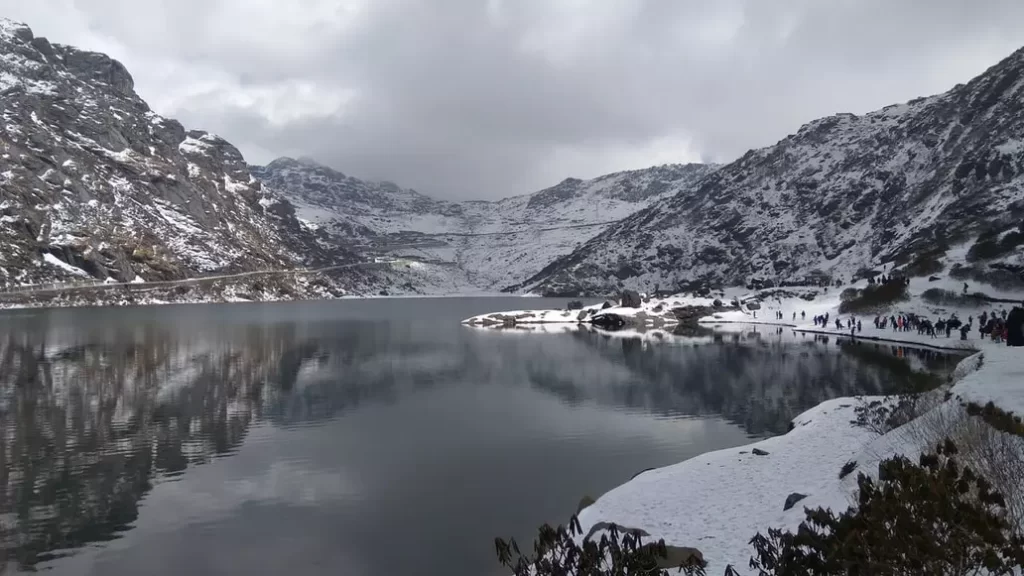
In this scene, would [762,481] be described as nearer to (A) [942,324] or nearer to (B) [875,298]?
(A) [942,324]

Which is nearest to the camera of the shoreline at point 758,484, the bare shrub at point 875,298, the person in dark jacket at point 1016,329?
the shoreline at point 758,484

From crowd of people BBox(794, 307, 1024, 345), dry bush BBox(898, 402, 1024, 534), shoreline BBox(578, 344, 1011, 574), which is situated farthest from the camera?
crowd of people BBox(794, 307, 1024, 345)

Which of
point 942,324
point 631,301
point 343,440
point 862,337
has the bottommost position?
point 343,440

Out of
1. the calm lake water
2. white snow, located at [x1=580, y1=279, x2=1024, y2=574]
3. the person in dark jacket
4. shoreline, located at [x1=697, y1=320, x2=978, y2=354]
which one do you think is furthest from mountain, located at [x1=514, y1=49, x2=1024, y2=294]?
white snow, located at [x1=580, y1=279, x2=1024, y2=574]

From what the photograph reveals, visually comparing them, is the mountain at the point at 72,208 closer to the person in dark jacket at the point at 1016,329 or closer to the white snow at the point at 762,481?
the white snow at the point at 762,481

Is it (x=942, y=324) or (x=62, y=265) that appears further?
(x=62, y=265)

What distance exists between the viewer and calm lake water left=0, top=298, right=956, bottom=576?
16938 millimetres

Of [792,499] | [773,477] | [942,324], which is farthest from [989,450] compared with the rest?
[942,324]

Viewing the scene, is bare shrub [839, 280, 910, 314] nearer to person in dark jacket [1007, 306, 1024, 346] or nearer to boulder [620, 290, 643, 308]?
boulder [620, 290, 643, 308]

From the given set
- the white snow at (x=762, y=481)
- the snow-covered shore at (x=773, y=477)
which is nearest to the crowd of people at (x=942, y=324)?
the snow-covered shore at (x=773, y=477)

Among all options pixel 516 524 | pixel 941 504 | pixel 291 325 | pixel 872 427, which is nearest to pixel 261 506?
pixel 516 524

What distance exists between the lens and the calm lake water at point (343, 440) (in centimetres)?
1694

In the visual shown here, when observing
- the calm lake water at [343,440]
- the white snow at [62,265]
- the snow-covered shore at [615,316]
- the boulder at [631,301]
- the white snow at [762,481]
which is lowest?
the calm lake water at [343,440]

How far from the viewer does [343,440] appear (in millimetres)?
28250
